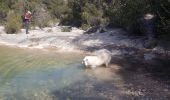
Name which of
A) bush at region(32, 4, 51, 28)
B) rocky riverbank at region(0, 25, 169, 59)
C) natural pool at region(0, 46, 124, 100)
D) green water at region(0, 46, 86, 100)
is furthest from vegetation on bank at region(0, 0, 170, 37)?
green water at region(0, 46, 86, 100)

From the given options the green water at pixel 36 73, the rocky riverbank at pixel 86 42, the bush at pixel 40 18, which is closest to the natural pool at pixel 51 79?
the green water at pixel 36 73

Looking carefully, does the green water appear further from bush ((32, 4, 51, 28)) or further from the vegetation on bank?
bush ((32, 4, 51, 28))

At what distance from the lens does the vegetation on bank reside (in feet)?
69.0

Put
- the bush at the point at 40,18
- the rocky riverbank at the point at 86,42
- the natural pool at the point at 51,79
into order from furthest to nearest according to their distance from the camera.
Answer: the bush at the point at 40,18 → the rocky riverbank at the point at 86,42 → the natural pool at the point at 51,79

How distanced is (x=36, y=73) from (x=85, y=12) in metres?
15.7

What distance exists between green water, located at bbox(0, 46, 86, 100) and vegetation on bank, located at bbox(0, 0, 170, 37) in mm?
5202

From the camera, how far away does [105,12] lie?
30.0m

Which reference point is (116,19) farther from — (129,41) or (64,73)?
(64,73)

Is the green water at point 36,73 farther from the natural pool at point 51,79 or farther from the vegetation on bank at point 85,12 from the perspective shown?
the vegetation on bank at point 85,12

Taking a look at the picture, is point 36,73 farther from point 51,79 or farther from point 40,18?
point 40,18

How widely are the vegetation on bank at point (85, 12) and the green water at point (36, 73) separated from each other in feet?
17.1

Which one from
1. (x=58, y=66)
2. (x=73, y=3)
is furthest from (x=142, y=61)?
(x=73, y=3)

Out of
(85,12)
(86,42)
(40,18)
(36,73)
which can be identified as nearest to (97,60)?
(36,73)

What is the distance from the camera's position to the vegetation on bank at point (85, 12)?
69.0 feet
